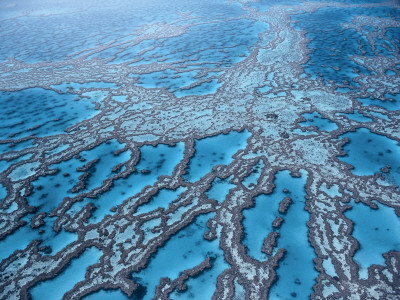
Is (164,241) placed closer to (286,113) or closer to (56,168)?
(56,168)

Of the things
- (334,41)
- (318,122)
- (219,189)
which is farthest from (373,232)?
(334,41)

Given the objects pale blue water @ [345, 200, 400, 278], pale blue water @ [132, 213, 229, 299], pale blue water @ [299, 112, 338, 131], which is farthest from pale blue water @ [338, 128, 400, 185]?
pale blue water @ [132, 213, 229, 299]

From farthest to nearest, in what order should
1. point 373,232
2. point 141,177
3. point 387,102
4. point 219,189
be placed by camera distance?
point 387,102 < point 141,177 < point 219,189 < point 373,232

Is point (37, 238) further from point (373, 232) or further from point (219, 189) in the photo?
point (373, 232)

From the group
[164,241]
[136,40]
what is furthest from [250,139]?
[136,40]

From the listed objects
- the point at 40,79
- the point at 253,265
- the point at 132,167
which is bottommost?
the point at 253,265

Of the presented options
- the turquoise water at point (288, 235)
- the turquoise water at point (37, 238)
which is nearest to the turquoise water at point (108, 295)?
the turquoise water at point (37, 238)

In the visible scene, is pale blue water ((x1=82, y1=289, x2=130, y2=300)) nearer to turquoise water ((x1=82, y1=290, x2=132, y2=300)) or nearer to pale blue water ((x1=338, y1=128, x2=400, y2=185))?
turquoise water ((x1=82, y1=290, x2=132, y2=300))

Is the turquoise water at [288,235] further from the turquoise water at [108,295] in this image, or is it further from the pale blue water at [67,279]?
the pale blue water at [67,279]
